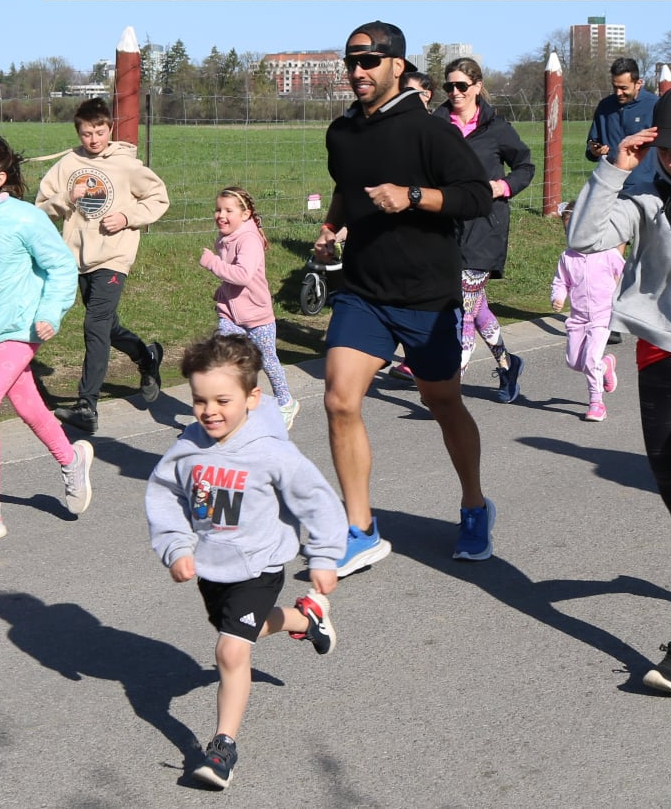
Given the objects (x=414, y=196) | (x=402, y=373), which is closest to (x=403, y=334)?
(x=414, y=196)

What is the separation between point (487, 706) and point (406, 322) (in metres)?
1.80

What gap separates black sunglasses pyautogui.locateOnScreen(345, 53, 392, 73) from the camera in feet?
17.3

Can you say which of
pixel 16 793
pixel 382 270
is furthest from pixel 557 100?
pixel 16 793

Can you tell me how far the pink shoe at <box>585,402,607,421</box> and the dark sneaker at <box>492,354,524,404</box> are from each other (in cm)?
62

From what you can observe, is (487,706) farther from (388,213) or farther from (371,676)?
(388,213)

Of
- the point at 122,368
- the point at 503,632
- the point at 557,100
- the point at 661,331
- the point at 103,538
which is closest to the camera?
the point at 661,331

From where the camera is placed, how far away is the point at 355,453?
5531 mm

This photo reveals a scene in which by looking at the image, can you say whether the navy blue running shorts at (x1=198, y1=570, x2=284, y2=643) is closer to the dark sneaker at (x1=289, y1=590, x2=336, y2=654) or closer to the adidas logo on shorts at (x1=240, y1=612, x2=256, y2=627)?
the adidas logo on shorts at (x1=240, y1=612, x2=256, y2=627)

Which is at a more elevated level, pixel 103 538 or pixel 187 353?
pixel 187 353

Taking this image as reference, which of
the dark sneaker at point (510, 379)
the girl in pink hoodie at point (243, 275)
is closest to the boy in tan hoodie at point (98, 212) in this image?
the girl in pink hoodie at point (243, 275)

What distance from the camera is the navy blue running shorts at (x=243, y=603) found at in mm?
3848

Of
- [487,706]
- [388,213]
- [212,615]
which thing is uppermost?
[388,213]

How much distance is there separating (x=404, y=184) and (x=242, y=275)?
254 cm

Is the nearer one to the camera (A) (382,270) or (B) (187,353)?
(B) (187,353)
